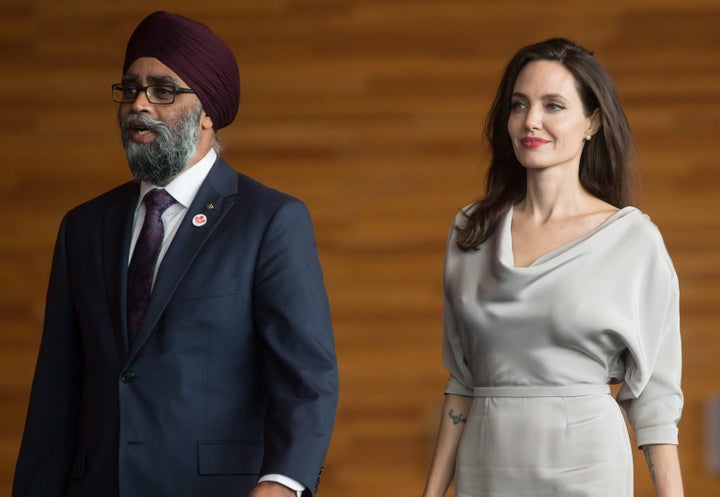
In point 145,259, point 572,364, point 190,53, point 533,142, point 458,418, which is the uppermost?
point 190,53

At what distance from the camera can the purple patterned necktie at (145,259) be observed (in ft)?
7.90

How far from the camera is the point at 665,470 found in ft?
7.94

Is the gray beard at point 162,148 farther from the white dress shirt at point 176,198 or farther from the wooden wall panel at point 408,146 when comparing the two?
the wooden wall panel at point 408,146

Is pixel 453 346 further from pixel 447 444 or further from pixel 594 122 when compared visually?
pixel 594 122

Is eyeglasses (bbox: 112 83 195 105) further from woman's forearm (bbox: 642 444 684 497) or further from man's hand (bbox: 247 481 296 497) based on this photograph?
woman's forearm (bbox: 642 444 684 497)

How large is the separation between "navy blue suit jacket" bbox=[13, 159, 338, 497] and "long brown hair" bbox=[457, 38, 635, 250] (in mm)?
377

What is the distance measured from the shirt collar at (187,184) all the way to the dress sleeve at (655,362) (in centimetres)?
87

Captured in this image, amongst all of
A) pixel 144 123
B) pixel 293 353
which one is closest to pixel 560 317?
pixel 293 353

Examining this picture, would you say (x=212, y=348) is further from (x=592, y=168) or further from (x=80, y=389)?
(x=592, y=168)

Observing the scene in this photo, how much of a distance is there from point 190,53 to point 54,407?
734 millimetres

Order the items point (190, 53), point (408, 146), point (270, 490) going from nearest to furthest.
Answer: point (270, 490) < point (190, 53) < point (408, 146)

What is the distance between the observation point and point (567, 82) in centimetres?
252

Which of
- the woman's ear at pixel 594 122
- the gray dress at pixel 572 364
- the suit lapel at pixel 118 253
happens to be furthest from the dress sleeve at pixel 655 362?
the suit lapel at pixel 118 253

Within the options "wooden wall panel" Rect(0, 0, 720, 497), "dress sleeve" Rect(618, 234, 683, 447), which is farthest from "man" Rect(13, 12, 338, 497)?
"wooden wall panel" Rect(0, 0, 720, 497)
